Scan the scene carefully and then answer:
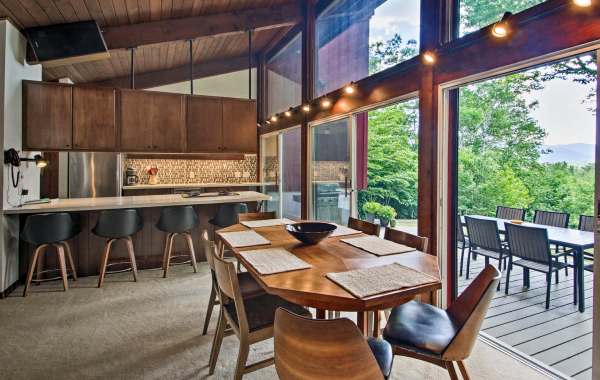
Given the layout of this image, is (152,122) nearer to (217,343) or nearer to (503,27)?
(217,343)

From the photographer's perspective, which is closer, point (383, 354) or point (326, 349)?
point (326, 349)

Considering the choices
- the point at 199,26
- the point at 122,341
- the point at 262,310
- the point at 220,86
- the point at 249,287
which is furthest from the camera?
the point at 220,86

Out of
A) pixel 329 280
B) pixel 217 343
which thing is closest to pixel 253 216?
pixel 217 343

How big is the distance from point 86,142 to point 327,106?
10.7ft

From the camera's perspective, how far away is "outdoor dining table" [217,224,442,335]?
1378 mm

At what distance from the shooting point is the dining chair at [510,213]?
387cm

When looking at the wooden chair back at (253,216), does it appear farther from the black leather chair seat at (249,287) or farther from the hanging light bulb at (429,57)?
the hanging light bulb at (429,57)

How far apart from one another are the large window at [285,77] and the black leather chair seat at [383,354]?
4515 mm

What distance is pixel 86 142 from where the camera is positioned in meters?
4.48

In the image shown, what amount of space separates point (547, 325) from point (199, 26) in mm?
5265

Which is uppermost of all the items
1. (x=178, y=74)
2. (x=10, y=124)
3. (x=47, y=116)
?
(x=178, y=74)

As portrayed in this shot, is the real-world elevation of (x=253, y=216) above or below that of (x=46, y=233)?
above

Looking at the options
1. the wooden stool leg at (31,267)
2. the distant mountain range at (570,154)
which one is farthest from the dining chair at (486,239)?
the wooden stool leg at (31,267)

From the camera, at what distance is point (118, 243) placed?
4.30m
